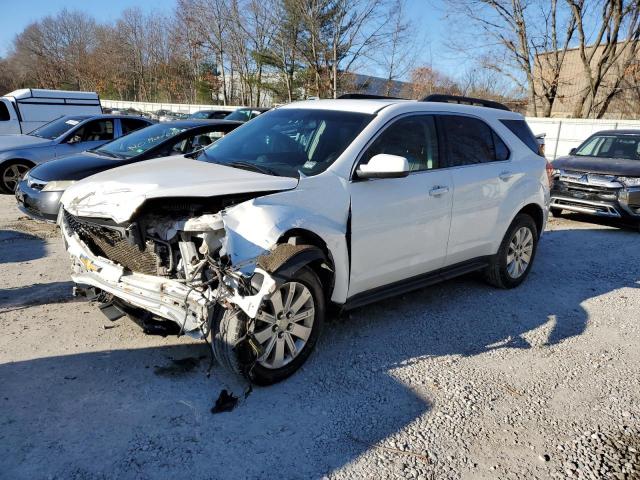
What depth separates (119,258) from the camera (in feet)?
11.7


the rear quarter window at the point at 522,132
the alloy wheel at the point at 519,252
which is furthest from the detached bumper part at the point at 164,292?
the rear quarter window at the point at 522,132

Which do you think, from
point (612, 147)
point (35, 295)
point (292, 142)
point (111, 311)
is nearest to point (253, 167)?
point (292, 142)

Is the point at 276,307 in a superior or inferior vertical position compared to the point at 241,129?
inferior

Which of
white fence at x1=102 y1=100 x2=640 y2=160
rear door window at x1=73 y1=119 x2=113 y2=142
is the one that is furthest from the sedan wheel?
white fence at x1=102 y1=100 x2=640 y2=160

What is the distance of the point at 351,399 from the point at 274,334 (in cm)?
66

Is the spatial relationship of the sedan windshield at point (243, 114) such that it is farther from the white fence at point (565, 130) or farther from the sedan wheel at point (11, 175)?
the white fence at point (565, 130)

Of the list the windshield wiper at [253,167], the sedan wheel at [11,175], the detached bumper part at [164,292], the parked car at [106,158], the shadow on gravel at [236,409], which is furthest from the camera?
the sedan wheel at [11,175]

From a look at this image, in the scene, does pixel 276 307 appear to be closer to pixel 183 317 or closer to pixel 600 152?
pixel 183 317

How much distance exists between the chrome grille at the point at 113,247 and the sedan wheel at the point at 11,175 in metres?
6.98

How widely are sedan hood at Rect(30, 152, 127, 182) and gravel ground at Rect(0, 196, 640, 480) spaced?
210 cm

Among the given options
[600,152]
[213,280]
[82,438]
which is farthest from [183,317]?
[600,152]

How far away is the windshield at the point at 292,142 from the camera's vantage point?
382 centimetres

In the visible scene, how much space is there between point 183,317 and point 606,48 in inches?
1059

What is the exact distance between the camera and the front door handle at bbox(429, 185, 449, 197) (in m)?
4.24
